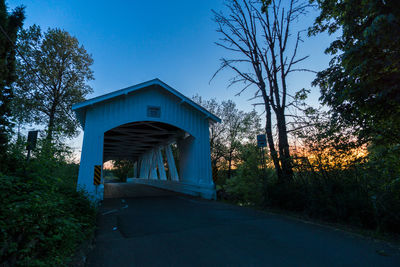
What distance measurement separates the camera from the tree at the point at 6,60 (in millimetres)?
5812

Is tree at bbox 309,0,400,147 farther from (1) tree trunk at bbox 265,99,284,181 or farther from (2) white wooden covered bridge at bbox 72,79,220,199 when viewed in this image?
(2) white wooden covered bridge at bbox 72,79,220,199

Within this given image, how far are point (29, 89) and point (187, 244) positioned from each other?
65.9 ft

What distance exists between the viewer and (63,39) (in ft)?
59.5

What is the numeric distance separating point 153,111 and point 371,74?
9554 mm

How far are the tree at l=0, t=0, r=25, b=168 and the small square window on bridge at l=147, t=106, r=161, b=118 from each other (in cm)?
571

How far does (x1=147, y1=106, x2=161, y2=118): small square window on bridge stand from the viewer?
11234mm

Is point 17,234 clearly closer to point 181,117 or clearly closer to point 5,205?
point 5,205

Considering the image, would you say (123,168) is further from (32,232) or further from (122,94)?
(32,232)

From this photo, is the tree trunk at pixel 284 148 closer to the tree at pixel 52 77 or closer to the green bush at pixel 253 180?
the green bush at pixel 253 180

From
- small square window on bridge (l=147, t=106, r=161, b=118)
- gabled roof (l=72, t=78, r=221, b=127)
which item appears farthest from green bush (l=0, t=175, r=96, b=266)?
small square window on bridge (l=147, t=106, r=161, b=118)

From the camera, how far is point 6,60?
648cm

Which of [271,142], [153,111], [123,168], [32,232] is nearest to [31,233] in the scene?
[32,232]

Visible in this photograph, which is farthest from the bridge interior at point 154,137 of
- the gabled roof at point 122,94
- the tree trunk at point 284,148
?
the tree trunk at point 284,148

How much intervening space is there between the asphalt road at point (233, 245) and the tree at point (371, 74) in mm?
2761
